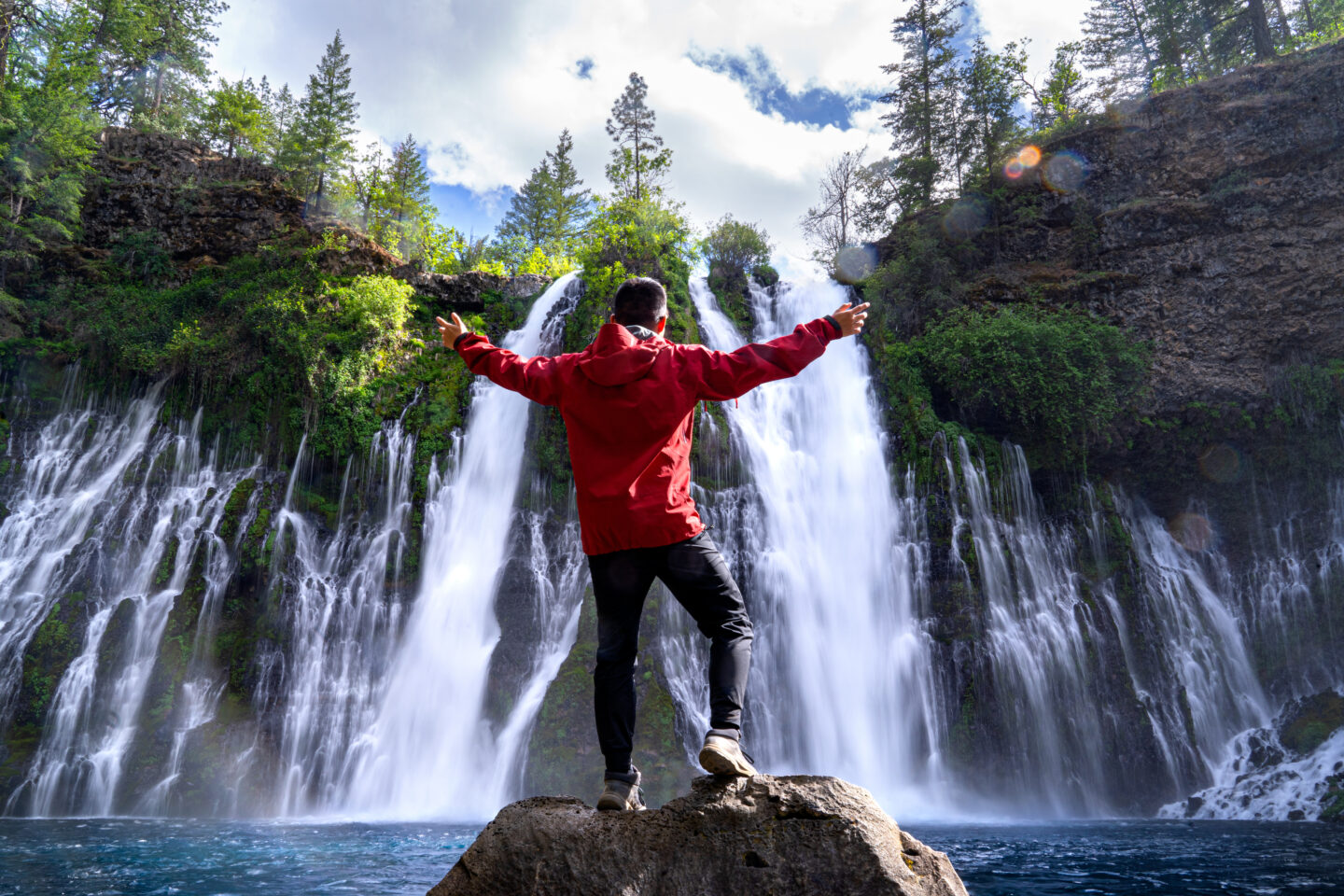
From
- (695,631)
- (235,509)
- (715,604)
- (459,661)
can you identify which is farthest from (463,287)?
(715,604)

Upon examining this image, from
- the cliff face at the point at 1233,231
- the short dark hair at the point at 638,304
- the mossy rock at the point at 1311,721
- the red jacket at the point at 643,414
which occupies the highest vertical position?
the cliff face at the point at 1233,231

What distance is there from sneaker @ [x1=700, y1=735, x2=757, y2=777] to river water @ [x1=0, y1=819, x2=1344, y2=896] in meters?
4.37

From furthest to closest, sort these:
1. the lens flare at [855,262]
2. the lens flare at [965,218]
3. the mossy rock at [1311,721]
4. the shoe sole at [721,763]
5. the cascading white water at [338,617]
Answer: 1. the lens flare at [855,262]
2. the lens flare at [965,218]
3. the mossy rock at [1311,721]
4. the cascading white water at [338,617]
5. the shoe sole at [721,763]

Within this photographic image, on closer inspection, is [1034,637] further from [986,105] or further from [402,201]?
[402,201]

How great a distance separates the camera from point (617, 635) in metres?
2.89

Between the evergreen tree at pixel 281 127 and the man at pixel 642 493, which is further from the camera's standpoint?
the evergreen tree at pixel 281 127

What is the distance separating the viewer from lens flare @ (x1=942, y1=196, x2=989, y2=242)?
18.5 metres

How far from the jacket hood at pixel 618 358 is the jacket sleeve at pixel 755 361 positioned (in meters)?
0.19

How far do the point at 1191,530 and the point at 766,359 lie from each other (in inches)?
644

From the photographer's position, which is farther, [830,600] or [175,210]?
[175,210]

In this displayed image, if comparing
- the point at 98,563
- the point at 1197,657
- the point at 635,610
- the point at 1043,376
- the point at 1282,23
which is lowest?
the point at 1197,657

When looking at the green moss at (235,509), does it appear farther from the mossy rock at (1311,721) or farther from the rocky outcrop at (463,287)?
the mossy rock at (1311,721)

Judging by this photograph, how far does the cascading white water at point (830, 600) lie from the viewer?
11797mm

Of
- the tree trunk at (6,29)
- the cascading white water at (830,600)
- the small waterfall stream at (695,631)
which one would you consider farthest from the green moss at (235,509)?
the tree trunk at (6,29)
